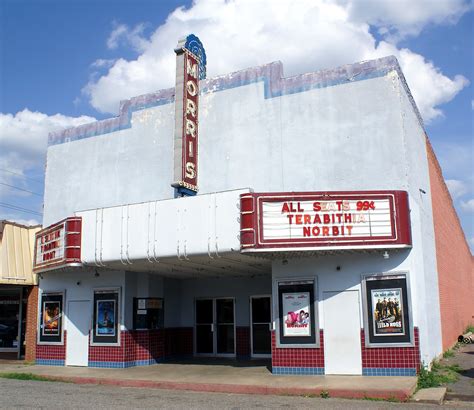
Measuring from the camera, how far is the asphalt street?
11.2 m

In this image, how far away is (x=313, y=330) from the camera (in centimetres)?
1505

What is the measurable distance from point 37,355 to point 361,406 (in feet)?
44.3

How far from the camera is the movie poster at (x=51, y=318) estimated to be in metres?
19.8

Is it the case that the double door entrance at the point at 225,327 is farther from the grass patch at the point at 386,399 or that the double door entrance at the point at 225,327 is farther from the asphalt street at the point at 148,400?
the grass patch at the point at 386,399

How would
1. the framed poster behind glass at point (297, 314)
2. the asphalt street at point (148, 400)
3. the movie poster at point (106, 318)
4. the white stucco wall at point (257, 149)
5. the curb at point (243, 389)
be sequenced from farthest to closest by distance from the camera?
the movie poster at point (106, 318) → the white stucco wall at point (257, 149) → the framed poster behind glass at point (297, 314) → the curb at point (243, 389) → the asphalt street at point (148, 400)

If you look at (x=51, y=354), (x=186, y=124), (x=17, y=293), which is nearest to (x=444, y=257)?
(x=186, y=124)

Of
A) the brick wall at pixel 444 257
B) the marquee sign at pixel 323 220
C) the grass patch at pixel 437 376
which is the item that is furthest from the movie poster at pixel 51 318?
the brick wall at pixel 444 257

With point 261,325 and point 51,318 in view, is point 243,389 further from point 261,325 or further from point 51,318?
point 51,318

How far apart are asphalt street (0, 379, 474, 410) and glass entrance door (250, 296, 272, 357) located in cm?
626

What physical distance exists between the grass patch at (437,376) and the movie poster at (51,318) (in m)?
12.6

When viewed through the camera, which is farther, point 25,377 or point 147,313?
point 147,313

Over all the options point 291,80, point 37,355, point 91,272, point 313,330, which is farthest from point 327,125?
point 37,355

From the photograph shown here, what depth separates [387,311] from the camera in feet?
47.0

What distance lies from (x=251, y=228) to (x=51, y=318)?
10243mm
